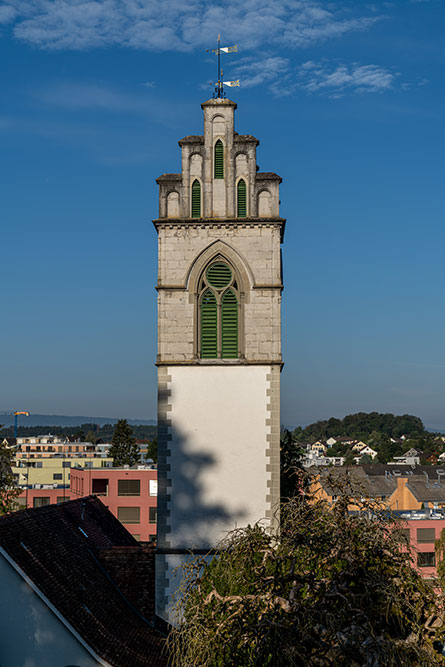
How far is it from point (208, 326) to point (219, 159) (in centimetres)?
479

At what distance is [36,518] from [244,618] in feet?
36.3

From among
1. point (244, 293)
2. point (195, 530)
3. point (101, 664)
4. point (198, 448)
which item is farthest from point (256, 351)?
point (101, 664)

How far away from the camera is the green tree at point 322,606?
10.1 meters

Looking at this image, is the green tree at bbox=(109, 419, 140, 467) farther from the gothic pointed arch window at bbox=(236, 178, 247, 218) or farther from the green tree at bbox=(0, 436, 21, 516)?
the gothic pointed arch window at bbox=(236, 178, 247, 218)

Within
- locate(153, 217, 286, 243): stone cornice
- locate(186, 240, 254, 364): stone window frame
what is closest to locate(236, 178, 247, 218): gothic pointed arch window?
locate(153, 217, 286, 243): stone cornice

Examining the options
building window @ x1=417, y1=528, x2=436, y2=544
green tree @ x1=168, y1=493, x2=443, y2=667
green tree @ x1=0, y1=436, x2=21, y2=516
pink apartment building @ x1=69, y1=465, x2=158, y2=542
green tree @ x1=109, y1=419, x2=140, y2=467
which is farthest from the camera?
green tree @ x1=109, y1=419, x2=140, y2=467

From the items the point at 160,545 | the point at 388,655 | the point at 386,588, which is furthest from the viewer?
the point at 160,545

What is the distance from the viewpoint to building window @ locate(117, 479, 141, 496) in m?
64.2

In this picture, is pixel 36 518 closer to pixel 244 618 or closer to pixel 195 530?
pixel 195 530

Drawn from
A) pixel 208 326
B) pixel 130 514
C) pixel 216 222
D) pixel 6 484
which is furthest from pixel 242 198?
pixel 130 514

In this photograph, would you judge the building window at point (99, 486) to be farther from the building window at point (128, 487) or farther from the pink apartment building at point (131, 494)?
the building window at point (128, 487)

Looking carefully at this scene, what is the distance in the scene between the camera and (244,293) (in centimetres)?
2130

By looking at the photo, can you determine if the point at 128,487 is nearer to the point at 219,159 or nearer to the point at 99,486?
the point at 99,486

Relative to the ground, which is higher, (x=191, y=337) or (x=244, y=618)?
(x=191, y=337)
